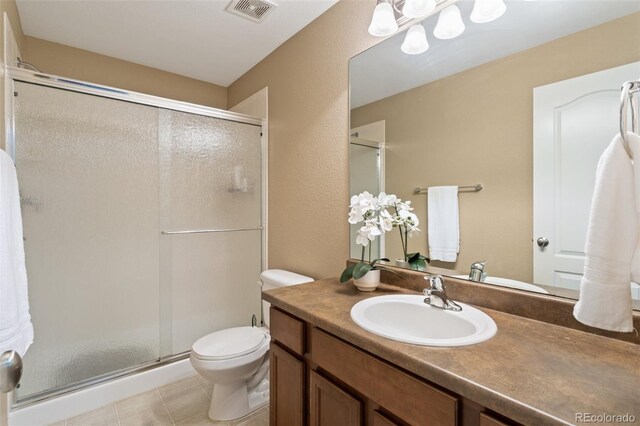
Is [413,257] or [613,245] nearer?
[613,245]

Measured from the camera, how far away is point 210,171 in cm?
222

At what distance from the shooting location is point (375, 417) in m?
0.79

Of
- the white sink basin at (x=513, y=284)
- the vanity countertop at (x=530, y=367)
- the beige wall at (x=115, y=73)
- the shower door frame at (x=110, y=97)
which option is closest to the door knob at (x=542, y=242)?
the white sink basin at (x=513, y=284)

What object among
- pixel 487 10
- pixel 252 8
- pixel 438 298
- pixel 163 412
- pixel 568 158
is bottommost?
pixel 163 412

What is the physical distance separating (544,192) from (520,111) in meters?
0.30

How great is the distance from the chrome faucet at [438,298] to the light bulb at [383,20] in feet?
3.65

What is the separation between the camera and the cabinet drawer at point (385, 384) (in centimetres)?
66

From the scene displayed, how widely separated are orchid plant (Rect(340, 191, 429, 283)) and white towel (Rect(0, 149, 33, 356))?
1147mm

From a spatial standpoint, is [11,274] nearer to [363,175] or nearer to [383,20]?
[363,175]

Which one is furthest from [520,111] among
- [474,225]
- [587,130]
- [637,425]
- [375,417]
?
[375,417]

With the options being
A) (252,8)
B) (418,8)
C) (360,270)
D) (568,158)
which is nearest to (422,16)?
(418,8)

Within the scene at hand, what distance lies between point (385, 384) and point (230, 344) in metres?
1.18

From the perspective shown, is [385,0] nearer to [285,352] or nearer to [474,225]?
[474,225]

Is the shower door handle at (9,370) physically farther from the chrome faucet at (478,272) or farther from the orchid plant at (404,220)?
the chrome faucet at (478,272)
